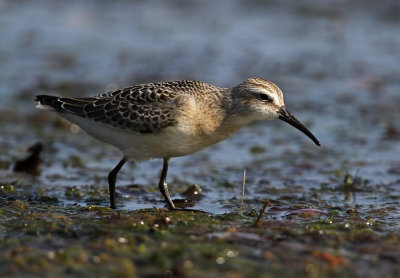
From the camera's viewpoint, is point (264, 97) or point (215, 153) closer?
point (264, 97)

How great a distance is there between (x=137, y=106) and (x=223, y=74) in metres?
7.46

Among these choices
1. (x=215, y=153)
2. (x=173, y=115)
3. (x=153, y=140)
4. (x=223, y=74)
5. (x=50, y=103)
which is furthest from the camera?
(x=223, y=74)

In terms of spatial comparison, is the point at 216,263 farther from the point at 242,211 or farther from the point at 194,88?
the point at 194,88

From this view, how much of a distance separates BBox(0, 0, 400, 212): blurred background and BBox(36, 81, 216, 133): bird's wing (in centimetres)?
111

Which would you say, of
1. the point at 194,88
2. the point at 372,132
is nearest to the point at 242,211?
the point at 194,88

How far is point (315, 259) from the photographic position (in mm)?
5301

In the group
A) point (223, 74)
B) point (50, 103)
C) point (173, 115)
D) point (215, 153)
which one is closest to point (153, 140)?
point (173, 115)

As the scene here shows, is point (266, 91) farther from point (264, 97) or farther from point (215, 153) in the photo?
point (215, 153)

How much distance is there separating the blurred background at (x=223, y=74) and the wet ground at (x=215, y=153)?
5cm

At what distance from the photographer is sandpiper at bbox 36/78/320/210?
719 cm

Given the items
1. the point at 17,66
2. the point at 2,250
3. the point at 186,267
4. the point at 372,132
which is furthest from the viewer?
the point at 17,66

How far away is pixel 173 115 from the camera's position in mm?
7156

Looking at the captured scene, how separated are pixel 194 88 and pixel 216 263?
2847 millimetres

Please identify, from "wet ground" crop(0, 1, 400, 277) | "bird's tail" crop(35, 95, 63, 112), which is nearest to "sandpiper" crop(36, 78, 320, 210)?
"bird's tail" crop(35, 95, 63, 112)
